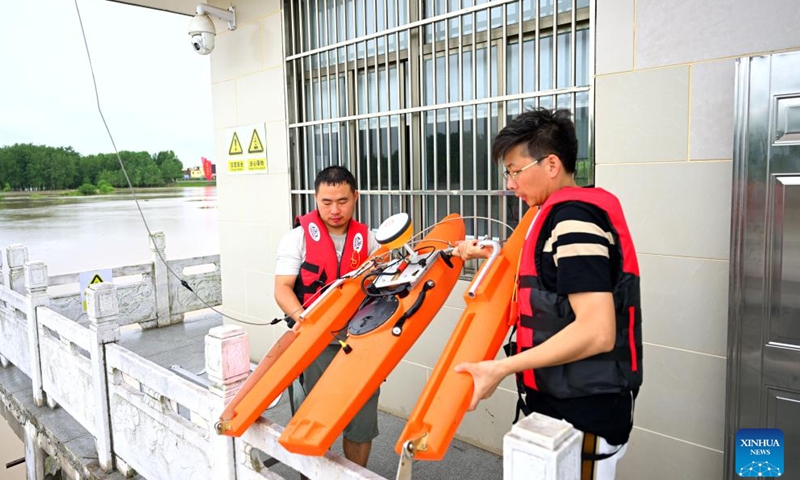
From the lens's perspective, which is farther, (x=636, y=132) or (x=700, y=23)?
(x=636, y=132)

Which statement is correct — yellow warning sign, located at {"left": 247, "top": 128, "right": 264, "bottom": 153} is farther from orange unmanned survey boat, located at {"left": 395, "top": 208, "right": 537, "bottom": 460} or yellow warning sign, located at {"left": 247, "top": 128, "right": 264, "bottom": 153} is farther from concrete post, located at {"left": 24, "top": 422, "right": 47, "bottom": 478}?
orange unmanned survey boat, located at {"left": 395, "top": 208, "right": 537, "bottom": 460}

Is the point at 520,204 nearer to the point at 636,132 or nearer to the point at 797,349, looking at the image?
the point at 636,132

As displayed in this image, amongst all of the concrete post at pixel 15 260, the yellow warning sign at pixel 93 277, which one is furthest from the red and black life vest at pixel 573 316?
the yellow warning sign at pixel 93 277

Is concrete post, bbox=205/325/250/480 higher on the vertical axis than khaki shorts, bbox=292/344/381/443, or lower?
higher

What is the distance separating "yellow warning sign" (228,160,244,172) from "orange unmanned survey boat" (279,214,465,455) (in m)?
2.85

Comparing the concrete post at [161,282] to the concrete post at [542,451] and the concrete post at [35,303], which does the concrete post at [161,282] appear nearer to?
the concrete post at [35,303]

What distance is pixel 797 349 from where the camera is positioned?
1771mm

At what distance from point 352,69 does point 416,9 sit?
664 millimetres

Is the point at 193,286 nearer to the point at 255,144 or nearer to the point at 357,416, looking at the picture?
the point at 255,144

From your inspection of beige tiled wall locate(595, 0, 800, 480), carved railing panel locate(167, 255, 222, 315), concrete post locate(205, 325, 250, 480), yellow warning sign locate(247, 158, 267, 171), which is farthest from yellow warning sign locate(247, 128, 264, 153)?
beige tiled wall locate(595, 0, 800, 480)

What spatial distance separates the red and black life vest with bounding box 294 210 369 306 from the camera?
2.13 meters

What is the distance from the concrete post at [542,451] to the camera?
0.95m

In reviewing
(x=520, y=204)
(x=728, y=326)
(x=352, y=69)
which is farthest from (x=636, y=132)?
(x=352, y=69)

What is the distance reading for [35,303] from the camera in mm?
3697
